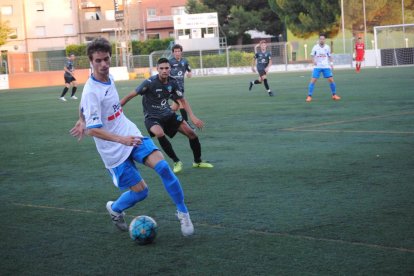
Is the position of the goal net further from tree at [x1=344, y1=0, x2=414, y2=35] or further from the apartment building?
the apartment building

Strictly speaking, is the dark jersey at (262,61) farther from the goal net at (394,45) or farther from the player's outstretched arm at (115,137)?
the player's outstretched arm at (115,137)

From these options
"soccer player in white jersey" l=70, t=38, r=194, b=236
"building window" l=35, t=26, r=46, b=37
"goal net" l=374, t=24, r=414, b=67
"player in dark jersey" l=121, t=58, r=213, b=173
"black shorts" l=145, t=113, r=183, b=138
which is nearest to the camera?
"soccer player in white jersey" l=70, t=38, r=194, b=236

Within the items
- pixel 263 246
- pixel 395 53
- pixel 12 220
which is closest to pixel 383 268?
pixel 263 246

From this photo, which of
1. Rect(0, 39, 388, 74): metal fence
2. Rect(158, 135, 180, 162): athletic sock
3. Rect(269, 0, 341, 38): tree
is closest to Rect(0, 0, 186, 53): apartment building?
Rect(0, 39, 388, 74): metal fence

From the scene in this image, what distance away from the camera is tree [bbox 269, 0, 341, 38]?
5566 cm

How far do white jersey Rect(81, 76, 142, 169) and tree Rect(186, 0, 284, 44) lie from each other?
5948 cm

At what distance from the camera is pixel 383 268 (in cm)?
488

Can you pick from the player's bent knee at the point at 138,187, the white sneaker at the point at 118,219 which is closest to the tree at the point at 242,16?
the white sneaker at the point at 118,219

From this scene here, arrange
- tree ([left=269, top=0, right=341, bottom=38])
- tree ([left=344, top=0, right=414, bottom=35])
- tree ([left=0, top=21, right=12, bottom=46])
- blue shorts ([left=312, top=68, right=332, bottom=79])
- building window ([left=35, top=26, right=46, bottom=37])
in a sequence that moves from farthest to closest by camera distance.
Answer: building window ([left=35, top=26, right=46, bottom=37]) < tree ([left=0, top=21, right=12, bottom=46]) < tree ([left=269, top=0, right=341, bottom=38]) < tree ([left=344, top=0, right=414, bottom=35]) < blue shorts ([left=312, top=68, right=332, bottom=79])

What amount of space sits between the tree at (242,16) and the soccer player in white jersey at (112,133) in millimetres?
59507

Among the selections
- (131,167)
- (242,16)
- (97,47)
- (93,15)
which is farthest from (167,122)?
(93,15)

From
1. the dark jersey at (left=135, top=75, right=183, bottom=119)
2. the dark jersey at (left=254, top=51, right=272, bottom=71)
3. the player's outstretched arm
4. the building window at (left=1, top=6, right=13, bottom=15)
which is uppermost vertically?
the building window at (left=1, top=6, right=13, bottom=15)

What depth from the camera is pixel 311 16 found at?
57344 mm

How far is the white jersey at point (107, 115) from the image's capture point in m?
5.90
